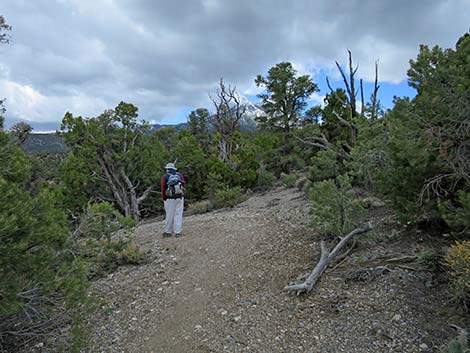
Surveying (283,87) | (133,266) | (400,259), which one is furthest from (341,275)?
(283,87)

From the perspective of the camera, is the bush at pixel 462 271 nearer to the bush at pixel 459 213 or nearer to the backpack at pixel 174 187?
the bush at pixel 459 213

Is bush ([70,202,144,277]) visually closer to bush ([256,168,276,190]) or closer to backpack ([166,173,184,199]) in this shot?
backpack ([166,173,184,199])

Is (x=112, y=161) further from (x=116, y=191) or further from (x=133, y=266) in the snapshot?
(x=133, y=266)

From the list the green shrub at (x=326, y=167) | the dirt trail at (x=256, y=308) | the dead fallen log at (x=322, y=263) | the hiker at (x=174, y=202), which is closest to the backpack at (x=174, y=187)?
the hiker at (x=174, y=202)

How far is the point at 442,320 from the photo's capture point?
12.3 feet

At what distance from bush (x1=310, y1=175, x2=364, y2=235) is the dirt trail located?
1.68 feet

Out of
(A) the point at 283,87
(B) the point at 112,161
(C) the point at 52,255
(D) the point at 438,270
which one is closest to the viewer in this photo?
(C) the point at 52,255

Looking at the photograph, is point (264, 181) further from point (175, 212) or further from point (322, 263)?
point (322, 263)

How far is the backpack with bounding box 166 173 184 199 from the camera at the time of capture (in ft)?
26.2

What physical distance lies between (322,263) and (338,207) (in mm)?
1319

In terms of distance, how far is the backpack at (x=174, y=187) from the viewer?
799 cm

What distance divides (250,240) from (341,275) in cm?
244

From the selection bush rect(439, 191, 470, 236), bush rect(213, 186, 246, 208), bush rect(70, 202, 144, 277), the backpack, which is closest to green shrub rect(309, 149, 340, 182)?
bush rect(213, 186, 246, 208)

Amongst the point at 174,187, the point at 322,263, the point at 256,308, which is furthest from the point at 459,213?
the point at 174,187
